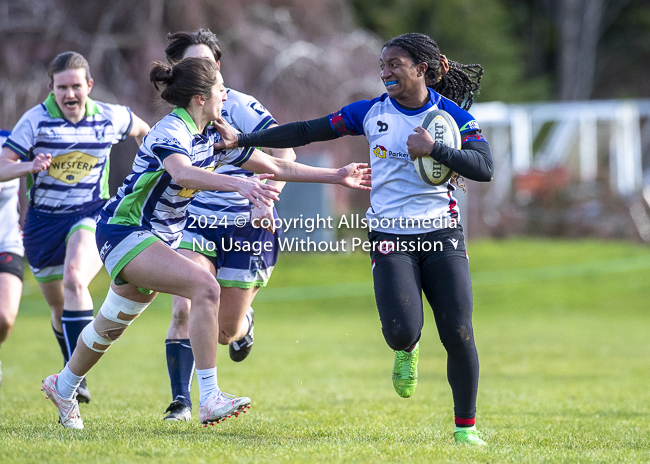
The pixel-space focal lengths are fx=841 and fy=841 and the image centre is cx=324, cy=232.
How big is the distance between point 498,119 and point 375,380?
1914 cm

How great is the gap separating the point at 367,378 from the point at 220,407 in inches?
203

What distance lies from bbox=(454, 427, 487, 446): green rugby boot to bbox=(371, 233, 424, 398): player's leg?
1.75ft

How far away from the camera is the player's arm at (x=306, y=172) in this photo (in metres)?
5.01

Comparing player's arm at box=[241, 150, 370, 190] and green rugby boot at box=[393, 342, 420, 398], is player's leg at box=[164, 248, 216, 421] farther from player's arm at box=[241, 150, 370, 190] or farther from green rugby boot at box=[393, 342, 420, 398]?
green rugby boot at box=[393, 342, 420, 398]

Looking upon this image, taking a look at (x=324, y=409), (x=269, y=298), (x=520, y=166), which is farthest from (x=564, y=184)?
(x=324, y=409)

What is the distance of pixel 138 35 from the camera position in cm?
1912

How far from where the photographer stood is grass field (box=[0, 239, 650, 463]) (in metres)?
4.17

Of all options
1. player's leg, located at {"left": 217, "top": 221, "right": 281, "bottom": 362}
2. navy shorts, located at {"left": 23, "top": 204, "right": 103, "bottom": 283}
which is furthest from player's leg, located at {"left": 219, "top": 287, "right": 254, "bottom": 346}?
navy shorts, located at {"left": 23, "top": 204, "right": 103, "bottom": 283}

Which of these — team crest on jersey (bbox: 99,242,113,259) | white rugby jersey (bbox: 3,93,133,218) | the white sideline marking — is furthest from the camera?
the white sideline marking

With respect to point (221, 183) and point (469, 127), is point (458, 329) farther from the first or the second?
point (221, 183)

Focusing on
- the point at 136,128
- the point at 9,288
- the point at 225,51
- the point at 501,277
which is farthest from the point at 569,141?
the point at 9,288

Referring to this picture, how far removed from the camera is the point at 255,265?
5.67 meters

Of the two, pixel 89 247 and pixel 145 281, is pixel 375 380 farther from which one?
pixel 145 281

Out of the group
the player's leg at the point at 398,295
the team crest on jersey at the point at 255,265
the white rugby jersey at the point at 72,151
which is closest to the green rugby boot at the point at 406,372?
the player's leg at the point at 398,295
